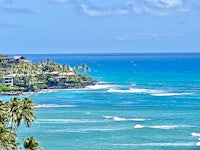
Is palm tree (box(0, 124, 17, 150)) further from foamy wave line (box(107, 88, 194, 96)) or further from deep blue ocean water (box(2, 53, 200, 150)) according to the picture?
foamy wave line (box(107, 88, 194, 96))

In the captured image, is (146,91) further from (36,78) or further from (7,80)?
(7,80)

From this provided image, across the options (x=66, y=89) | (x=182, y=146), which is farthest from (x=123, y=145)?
(x=66, y=89)

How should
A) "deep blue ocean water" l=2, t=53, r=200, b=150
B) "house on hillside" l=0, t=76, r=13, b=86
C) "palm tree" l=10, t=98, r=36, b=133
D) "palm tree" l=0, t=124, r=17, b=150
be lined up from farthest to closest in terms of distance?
"house on hillside" l=0, t=76, r=13, b=86, "deep blue ocean water" l=2, t=53, r=200, b=150, "palm tree" l=10, t=98, r=36, b=133, "palm tree" l=0, t=124, r=17, b=150

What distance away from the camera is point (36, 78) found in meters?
170

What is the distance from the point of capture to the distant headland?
529ft

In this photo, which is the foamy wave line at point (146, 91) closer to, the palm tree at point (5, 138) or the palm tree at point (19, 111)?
the palm tree at point (19, 111)

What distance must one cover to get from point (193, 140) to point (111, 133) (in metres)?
12.5

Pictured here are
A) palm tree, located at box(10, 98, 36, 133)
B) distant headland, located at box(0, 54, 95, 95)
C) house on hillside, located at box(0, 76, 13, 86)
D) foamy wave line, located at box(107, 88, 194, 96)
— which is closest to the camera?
palm tree, located at box(10, 98, 36, 133)

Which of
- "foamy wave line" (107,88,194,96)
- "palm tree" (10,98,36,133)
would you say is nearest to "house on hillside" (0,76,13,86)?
"foamy wave line" (107,88,194,96)

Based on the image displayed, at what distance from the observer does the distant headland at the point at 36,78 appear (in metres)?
161

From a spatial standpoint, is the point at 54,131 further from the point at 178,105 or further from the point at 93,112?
the point at 178,105

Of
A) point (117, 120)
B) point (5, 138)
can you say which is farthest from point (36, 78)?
point (5, 138)

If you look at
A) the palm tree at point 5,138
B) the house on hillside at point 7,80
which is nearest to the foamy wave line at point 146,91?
the house on hillside at point 7,80

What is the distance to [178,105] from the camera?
12888cm
